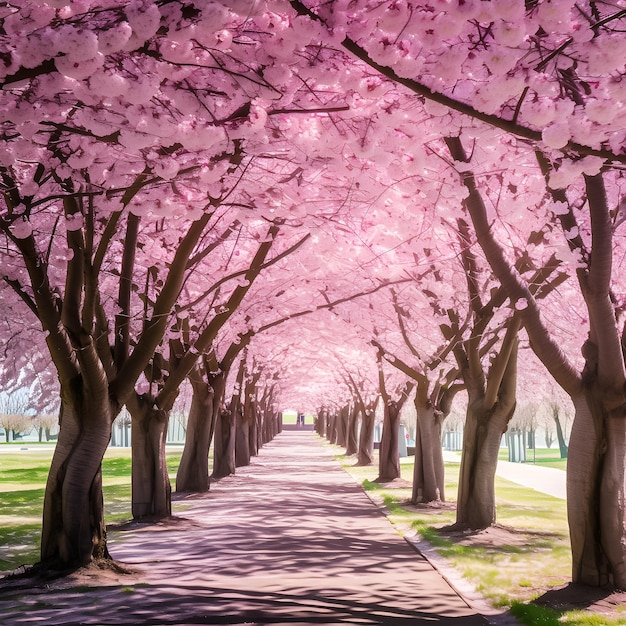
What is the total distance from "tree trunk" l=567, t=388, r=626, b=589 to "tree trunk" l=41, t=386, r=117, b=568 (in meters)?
5.85

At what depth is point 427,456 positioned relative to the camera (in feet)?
61.0

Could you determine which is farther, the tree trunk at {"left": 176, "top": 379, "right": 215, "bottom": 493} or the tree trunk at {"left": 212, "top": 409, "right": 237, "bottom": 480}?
the tree trunk at {"left": 212, "top": 409, "right": 237, "bottom": 480}

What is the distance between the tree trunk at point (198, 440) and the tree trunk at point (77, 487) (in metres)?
10.8

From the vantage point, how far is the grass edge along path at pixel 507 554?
24.7 feet

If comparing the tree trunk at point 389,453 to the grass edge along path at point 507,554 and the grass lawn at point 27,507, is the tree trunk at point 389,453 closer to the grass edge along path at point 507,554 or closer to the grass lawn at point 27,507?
the grass edge along path at point 507,554

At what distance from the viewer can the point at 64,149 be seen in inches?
318

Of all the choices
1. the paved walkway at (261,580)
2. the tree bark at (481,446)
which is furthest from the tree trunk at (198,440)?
the tree bark at (481,446)

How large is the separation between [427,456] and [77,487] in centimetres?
1084

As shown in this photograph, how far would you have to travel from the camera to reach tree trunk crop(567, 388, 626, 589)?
27.2 feet

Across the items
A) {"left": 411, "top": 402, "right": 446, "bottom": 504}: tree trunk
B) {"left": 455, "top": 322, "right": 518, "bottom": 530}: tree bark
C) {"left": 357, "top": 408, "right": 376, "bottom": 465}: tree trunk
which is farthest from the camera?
{"left": 357, "top": 408, "right": 376, "bottom": 465}: tree trunk

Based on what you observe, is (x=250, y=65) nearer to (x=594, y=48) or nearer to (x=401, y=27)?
(x=401, y=27)

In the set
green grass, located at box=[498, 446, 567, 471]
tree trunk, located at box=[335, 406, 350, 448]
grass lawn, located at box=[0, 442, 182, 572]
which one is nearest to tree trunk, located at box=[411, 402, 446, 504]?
grass lawn, located at box=[0, 442, 182, 572]

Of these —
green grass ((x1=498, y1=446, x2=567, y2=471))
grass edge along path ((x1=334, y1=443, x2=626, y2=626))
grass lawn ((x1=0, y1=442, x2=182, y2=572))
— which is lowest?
green grass ((x1=498, y1=446, x2=567, y2=471))

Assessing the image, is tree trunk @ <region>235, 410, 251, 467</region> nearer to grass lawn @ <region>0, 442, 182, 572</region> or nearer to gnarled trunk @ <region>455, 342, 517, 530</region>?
grass lawn @ <region>0, 442, 182, 572</region>
